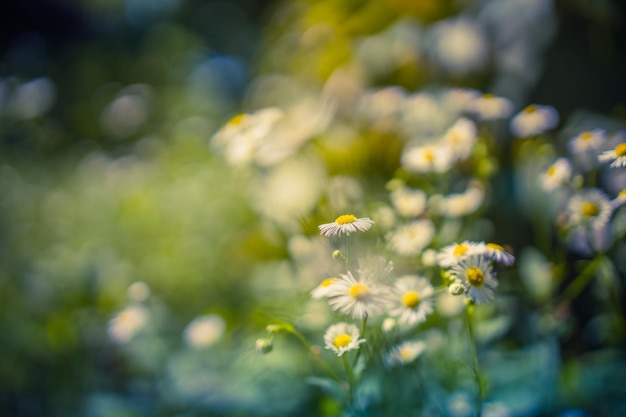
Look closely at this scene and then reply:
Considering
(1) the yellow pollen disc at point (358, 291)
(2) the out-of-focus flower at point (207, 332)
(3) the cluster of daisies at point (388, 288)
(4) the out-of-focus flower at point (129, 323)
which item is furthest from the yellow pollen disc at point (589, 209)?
(4) the out-of-focus flower at point (129, 323)

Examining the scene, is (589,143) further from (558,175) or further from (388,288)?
(388,288)

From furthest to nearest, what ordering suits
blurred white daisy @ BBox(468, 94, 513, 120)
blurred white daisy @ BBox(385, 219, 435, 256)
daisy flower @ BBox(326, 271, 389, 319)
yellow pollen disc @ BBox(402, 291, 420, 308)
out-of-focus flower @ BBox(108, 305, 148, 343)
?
out-of-focus flower @ BBox(108, 305, 148, 343) < blurred white daisy @ BBox(468, 94, 513, 120) < blurred white daisy @ BBox(385, 219, 435, 256) < yellow pollen disc @ BBox(402, 291, 420, 308) < daisy flower @ BBox(326, 271, 389, 319)

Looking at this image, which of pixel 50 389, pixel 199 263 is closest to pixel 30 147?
pixel 199 263

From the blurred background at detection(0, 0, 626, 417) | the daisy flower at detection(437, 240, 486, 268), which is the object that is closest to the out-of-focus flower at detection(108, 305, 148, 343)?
the blurred background at detection(0, 0, 626, 417)

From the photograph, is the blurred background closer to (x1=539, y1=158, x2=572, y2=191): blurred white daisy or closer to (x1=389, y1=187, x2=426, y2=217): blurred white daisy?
(x1=389, y1=187, x2=426, y2=217): blurred white daisy

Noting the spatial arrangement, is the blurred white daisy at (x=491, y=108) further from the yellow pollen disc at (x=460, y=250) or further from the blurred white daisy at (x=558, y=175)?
the yellow pollen disc at (x=460, y=250)
